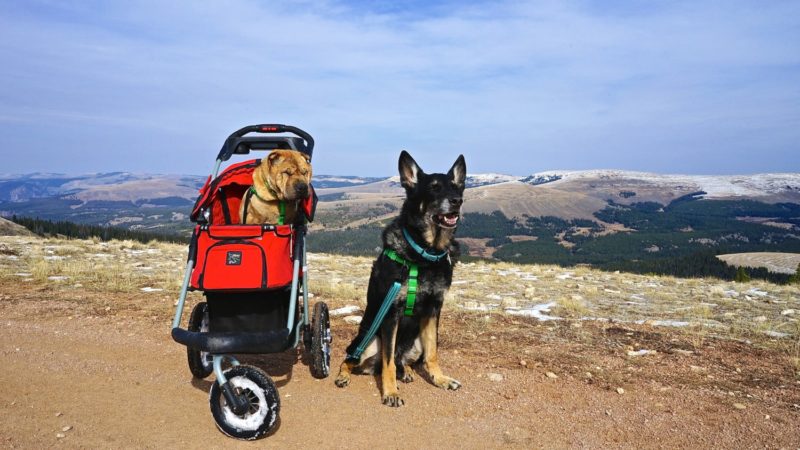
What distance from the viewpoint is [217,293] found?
441 centimetres

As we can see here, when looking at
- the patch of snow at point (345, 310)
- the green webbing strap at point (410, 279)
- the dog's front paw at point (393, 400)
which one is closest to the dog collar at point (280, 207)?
the green webbing strap at point (410, 279)

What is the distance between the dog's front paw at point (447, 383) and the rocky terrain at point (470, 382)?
0.36 feet

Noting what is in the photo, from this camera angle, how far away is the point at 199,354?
200 inches

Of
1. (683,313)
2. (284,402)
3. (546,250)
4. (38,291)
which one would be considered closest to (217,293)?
(284,402)

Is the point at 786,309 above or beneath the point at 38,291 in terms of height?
beneath

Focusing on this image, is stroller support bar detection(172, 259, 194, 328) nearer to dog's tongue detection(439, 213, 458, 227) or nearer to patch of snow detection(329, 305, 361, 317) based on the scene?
dog's tongue detection(439, 213, 458, 227)

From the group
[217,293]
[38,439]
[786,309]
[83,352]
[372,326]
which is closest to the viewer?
[38,439]

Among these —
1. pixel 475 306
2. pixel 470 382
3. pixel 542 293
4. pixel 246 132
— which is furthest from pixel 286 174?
pixel 542 293

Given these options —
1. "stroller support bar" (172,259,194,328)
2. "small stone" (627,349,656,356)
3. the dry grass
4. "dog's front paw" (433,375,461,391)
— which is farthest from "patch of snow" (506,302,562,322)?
"stroller support bar" (172,259,194,328)

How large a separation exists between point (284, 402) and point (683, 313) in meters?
8.18

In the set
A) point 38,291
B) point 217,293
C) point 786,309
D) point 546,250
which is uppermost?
point 217,293

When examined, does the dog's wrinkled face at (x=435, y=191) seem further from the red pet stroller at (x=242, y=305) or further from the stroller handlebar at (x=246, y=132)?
the stroller handlebar at (x=246, y=132)

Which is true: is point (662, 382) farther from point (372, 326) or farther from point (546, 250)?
point (546, 250)

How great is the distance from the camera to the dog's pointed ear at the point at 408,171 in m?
5.24
